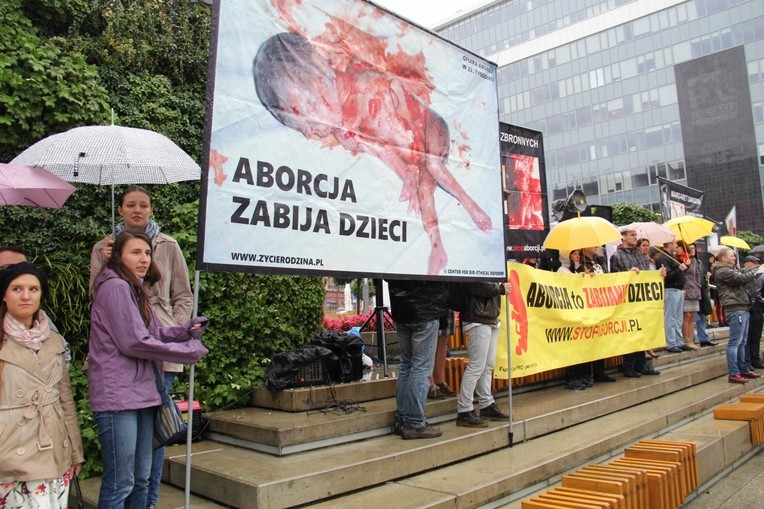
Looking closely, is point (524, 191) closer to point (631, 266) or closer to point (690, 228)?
point (631, 266)

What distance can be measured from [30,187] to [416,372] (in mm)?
3203

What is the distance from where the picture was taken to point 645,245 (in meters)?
9.29

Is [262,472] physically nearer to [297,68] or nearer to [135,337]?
[135,337]

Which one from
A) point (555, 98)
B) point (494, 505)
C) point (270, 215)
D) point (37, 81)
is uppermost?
point (555, 98)

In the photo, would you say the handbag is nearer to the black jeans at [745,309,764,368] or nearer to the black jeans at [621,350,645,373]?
the black jeans at [621,350,645,373]

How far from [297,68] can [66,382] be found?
7.74 feet

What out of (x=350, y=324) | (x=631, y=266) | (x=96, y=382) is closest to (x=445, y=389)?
(x=96, y=382)

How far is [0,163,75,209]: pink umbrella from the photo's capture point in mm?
4066

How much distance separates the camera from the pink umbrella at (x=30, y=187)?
4.07 metres

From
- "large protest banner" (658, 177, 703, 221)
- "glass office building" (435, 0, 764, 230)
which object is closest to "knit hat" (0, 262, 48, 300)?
"large protest banner" (658, 177, 703, 221)

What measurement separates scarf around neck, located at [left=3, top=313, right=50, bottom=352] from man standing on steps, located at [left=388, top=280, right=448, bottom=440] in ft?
8.68

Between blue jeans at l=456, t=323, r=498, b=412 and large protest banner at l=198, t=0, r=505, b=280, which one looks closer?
large protest banner at l=198, t=0, r=505, b=280

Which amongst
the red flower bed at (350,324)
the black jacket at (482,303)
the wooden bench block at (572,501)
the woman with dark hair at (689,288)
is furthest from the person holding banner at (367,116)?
the woman with dark hair at (689,288)

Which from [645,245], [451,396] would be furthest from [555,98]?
[451,396]
